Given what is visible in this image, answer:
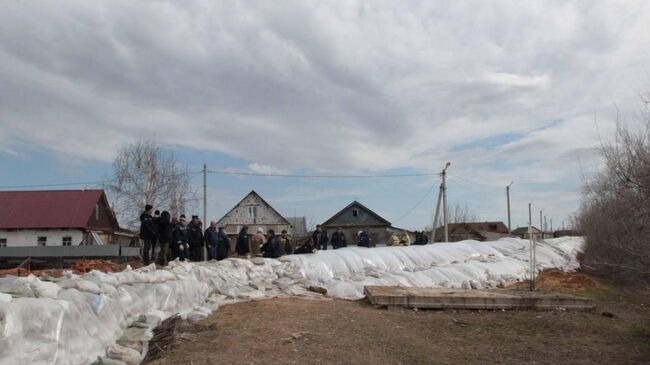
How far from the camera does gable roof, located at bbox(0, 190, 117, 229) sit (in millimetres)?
37781

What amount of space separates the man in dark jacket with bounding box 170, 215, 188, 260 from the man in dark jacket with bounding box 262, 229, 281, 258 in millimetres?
1972

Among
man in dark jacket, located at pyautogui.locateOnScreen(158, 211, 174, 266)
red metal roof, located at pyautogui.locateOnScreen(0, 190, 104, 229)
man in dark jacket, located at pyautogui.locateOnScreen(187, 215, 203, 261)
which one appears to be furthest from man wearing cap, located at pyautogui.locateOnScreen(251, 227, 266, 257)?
red metal roof, located at pyautogui.locateOnScreen(0, 190, 104, 229)

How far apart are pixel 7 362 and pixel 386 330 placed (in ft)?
17.8

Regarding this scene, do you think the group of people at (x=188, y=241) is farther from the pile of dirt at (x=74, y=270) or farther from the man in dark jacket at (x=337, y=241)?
the man in dark jacket at (x=337, y=241)

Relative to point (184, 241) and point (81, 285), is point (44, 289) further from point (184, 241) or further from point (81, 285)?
point (184, 241)

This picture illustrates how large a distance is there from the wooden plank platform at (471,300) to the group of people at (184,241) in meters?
4.17

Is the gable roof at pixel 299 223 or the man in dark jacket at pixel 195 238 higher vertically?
the gable roof at pixel 299 223

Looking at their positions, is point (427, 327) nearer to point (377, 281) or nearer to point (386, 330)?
point (386, 330)

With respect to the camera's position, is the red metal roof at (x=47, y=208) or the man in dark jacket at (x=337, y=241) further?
the red metal roof at (x=47, y=208)

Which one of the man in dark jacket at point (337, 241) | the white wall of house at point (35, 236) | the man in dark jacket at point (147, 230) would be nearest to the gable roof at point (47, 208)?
the white wall of house at point (35, 236)

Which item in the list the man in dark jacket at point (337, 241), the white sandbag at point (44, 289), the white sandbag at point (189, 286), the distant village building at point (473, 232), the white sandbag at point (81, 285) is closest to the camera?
the white sandbag at point (189, 286)

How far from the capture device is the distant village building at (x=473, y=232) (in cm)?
4294

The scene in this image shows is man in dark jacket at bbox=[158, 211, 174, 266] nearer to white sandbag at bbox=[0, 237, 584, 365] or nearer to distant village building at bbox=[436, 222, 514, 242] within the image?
white sandbag at bbox=[0, 237, 584, 365]

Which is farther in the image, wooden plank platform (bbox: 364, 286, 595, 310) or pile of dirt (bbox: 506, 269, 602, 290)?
pile of dirt (bbox: 506, 269, 602, 290)
